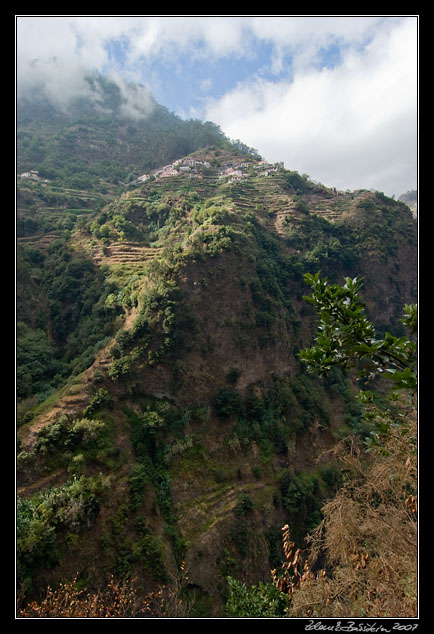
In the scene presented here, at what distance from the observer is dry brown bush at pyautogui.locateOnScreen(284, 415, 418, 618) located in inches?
192

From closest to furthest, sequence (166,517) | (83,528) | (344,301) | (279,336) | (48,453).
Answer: (344,301) < (83,528) < (48,453) < (166,517) < (279,336)

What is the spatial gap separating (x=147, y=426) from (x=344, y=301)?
18823 millimetres

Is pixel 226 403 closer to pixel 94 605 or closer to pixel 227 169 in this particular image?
pixel 94 605

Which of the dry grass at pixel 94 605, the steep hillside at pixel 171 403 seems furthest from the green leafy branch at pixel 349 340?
the steep hillside at pixel 171 403

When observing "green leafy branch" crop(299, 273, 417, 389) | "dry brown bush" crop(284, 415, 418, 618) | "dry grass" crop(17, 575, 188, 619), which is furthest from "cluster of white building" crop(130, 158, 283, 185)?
"dry brown bush" crop(284, 415, 418, 618)

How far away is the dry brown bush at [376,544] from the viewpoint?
4.88m

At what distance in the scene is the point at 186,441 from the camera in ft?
71.5

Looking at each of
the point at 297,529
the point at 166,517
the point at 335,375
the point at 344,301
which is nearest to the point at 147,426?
the point at 166,517

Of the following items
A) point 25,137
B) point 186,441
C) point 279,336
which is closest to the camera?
point 186,441

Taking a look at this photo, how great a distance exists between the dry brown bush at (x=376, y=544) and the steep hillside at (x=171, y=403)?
828cm

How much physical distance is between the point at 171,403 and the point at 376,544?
18241 millimetres

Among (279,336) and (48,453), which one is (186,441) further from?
(279,336)

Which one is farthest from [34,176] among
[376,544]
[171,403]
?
[376,544]

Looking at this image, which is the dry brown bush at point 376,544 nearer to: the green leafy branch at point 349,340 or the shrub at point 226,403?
the green leafy branch at point 349,340
